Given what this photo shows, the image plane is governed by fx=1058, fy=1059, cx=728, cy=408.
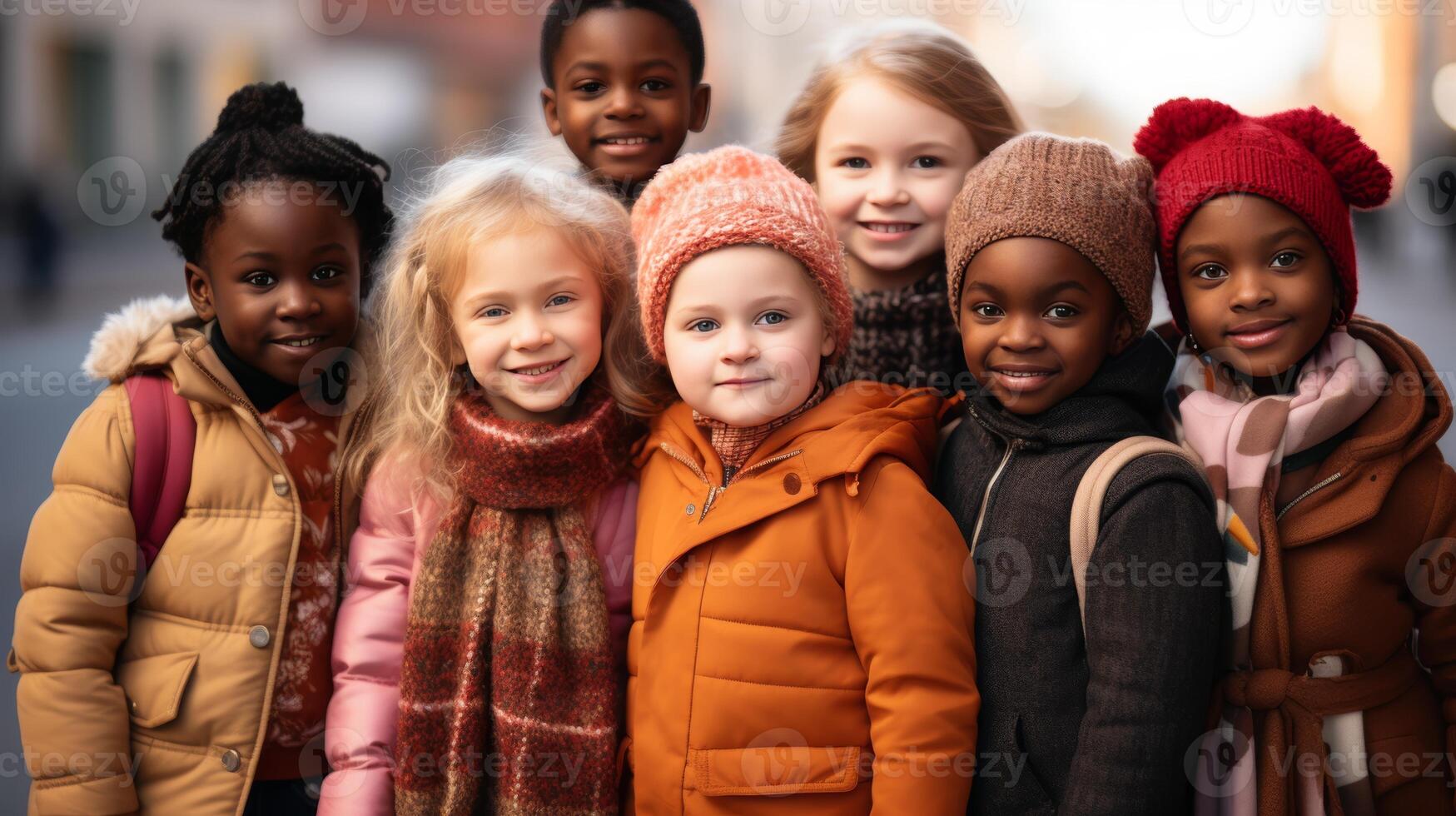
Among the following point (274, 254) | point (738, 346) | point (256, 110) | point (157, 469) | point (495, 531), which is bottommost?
point (495, 531)

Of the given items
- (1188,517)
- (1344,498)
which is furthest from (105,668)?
(1344,498)

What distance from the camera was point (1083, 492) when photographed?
1.71m

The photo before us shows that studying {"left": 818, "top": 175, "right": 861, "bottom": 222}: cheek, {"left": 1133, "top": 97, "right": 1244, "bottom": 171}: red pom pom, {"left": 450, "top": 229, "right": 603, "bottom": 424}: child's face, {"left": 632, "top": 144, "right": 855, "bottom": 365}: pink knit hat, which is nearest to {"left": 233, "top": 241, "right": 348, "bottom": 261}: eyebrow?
{"left": 450, "top": 229, "right": 603, "bottom": 424}: child's face

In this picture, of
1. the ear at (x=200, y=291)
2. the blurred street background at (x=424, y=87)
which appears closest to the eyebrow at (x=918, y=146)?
the ear at (x=200, y=291)

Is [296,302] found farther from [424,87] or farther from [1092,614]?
[424,87]

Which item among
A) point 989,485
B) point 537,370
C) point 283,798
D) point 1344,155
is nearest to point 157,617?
point 283,798

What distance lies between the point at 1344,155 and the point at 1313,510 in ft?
2.00

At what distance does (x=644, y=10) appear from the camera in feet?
7.86

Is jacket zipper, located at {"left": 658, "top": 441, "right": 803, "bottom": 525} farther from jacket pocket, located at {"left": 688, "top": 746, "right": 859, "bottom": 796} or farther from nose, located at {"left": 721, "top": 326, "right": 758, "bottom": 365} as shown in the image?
jacket pocket, located at {"left": 688, "top": 746, "right": 859, "bottom": 796}

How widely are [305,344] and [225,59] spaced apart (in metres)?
7.41

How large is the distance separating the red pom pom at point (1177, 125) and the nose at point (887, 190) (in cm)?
45

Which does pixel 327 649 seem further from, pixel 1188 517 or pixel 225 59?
pixel 225 59

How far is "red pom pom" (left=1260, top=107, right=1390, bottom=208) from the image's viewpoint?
1808 millimetres

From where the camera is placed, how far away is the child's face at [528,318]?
1.91 m
